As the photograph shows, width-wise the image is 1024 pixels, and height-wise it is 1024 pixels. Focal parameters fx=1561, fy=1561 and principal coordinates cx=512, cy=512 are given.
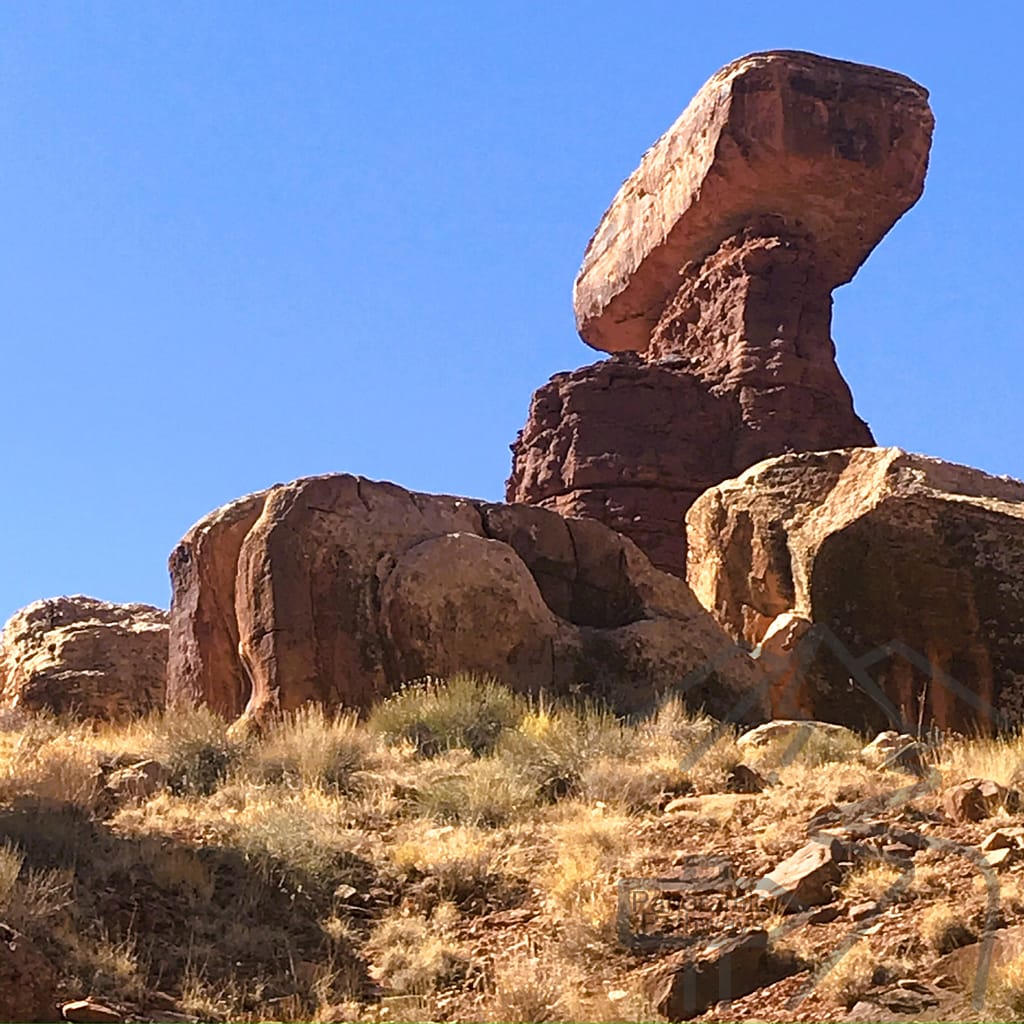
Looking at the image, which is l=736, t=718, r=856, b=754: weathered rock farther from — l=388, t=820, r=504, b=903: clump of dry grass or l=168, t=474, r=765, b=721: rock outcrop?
l=388, t=820, r=504, b=903: clump of dry grass

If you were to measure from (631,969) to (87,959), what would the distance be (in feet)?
8.15

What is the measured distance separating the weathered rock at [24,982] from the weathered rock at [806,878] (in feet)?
11.5

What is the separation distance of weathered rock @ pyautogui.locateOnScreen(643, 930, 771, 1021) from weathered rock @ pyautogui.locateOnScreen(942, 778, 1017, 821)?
213 centimetres

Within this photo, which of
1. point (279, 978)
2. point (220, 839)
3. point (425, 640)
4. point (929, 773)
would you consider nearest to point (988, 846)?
point (929, 773)

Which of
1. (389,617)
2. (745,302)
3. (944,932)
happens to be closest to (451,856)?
(944,932)

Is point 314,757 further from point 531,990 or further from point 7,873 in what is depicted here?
point 531,990

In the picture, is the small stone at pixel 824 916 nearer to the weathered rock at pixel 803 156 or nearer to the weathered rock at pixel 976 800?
the weathered rock at pixel 976 800

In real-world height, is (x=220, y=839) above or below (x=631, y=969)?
above

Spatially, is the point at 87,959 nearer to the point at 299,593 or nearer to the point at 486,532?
the point at 299,593

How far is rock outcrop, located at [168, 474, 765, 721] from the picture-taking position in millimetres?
12805

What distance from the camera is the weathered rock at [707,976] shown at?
6.71 metres

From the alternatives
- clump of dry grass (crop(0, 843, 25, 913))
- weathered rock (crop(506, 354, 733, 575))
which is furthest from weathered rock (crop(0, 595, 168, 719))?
clump of dry grass (crop(0, 843, 25, 913))

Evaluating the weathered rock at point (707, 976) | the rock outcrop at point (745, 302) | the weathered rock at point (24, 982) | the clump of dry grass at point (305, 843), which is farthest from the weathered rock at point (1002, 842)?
the rock outcrop at point (745, 302)

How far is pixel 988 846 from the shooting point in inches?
317
